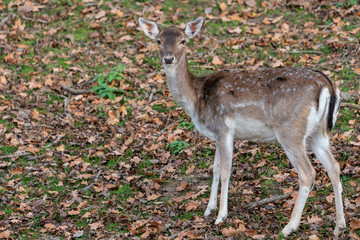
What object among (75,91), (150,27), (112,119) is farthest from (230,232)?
(75,91)

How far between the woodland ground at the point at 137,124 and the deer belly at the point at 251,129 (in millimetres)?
978

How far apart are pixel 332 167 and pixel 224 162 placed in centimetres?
134

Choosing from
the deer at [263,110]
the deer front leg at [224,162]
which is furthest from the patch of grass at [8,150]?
the deer front leg at [224,162]

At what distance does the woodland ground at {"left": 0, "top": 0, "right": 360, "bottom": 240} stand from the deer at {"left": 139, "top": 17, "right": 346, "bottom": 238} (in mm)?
561

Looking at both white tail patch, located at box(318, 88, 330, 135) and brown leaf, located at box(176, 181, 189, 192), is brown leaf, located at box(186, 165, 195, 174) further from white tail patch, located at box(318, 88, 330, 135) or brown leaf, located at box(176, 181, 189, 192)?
white tail patch, located at box(318, 88, 330, 135)

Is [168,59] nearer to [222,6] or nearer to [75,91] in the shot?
[75,91]

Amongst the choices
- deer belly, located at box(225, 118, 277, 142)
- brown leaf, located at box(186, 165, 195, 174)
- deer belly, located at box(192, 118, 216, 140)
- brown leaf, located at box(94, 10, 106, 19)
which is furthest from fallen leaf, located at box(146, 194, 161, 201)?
brown leaf, located at box(94, 10, 106, 19)

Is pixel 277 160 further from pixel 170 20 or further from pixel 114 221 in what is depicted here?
pixel 170 20

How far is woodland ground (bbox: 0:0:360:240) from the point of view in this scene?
7.00 metres

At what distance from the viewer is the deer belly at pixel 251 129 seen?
652cm

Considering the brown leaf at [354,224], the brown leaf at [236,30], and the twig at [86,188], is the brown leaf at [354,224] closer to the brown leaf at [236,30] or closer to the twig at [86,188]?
the twig at [86,188]

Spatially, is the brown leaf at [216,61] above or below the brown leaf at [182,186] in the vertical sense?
above

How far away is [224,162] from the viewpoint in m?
6.76

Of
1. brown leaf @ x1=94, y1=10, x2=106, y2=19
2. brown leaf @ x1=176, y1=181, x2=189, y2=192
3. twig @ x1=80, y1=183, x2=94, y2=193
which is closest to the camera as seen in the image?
brown leaf @ x1=176, y1=181, x2=189, y2=192
